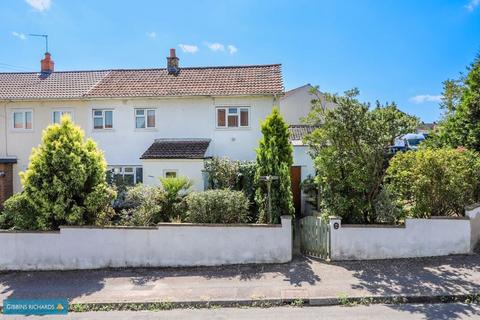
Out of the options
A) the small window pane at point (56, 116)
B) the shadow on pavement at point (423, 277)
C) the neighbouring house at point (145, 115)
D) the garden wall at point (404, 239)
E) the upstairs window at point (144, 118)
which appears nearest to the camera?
the shadow on pavement at point (423, 277)

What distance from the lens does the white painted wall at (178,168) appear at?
48.5ft

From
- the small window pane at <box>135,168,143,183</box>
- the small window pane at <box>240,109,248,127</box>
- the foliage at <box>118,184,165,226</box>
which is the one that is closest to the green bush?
the foliage at <box>118,184,165,226</box>

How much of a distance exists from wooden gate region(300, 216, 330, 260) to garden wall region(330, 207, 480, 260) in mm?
227

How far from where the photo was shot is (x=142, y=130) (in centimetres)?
1670

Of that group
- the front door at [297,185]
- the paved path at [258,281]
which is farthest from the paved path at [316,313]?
the front door at [297,185]

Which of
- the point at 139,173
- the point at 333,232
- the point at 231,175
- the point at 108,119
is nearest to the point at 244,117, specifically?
the point at 231,175

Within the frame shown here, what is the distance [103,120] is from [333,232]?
41.5 ft

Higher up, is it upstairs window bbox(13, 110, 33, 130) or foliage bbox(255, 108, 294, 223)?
upstairs window bbox(13, 110, 33, 130)

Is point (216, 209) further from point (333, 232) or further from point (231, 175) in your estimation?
point (333, 232)

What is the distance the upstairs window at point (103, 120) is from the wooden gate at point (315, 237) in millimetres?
11149

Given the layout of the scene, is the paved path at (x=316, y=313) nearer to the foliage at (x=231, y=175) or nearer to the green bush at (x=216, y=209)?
the green bush at (x=216, y=209)

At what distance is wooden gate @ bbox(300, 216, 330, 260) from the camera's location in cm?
1037

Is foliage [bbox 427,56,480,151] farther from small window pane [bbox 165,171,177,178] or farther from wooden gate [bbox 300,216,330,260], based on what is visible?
small window pane [bbox 165,171,177,178]

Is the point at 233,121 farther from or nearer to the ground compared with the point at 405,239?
farther from the ground
